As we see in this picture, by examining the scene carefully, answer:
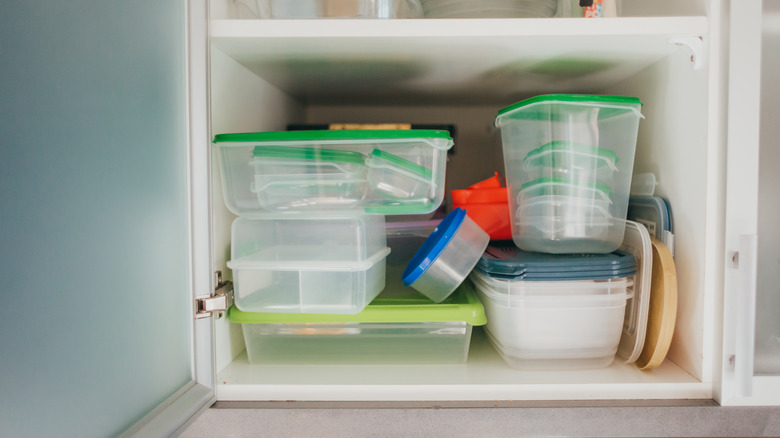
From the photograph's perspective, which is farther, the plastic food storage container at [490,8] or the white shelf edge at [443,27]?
the plastic food storage container at [490,8]

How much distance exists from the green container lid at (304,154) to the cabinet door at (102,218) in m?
0.08

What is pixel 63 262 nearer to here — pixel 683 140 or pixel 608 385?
pixel 608 385

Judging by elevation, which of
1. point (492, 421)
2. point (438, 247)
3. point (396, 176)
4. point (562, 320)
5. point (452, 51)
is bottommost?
point (492, 421)

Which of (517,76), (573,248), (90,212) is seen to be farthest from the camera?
(517,76)

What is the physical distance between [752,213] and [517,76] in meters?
0.41

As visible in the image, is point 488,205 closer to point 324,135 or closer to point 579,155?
point 579,155

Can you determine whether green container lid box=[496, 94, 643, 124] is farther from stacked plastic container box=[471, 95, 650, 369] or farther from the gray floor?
the gray floor

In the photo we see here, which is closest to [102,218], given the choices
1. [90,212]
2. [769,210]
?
[90,212]

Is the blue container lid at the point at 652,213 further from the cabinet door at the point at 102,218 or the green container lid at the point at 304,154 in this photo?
the cabinet door at the point at 102,218

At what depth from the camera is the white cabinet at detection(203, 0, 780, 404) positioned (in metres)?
0.54

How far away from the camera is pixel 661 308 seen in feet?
1.96

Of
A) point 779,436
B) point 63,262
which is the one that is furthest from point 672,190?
point 63,262

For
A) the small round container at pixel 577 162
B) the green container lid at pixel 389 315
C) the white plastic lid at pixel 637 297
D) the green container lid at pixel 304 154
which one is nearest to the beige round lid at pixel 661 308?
the white plastic lid at pixel 637 297

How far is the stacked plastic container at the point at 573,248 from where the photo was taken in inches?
23.6
